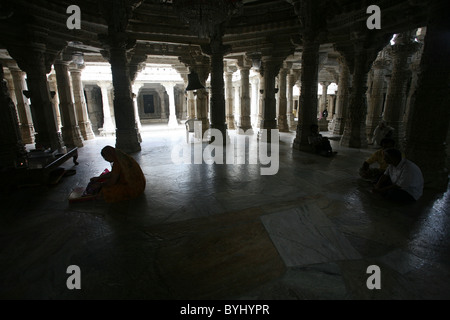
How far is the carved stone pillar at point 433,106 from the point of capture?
457 cm

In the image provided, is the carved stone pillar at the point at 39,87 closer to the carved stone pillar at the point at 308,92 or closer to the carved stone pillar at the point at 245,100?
the carved stone pillar at the point at 308,92

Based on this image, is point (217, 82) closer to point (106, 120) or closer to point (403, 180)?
point (403, 180)

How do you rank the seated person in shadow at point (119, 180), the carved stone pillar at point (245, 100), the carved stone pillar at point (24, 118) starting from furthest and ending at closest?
1. the carved stone pillar at point (245, 100)
2. the carved stone pillar at point (24, 118)
3. the seated person in shadow at point (119, 180)

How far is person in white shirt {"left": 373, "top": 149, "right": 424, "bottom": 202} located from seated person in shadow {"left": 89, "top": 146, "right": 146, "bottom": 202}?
15.2ft

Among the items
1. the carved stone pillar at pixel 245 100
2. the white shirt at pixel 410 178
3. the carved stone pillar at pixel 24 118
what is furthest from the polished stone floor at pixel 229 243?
the carved stone pillar at pixel 24 118

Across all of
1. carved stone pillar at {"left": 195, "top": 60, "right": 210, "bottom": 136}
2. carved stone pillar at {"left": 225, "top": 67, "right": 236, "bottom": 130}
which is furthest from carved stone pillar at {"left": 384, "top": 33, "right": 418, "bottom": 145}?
carved stone pillar at {"left": 225, "top": 67, "right": 236, "bottom": 130}

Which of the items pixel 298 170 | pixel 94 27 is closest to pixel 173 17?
pixel 94 27

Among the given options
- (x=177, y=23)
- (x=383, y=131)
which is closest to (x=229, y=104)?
(x=177, y=23)

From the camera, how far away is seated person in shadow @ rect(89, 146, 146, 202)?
436cm

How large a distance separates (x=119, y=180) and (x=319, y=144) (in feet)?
20.7

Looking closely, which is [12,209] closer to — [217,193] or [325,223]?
[217,193]

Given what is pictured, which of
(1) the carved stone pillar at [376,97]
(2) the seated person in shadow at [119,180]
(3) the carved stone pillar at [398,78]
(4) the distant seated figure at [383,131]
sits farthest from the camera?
(1) the carved stone pillar at [376,97]

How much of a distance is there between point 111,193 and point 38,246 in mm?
1436
